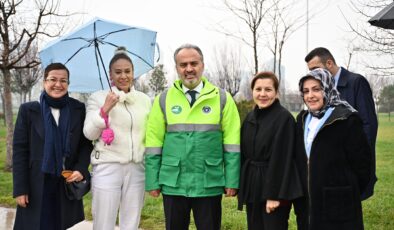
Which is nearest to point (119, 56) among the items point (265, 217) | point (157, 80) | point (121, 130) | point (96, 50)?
point (96, 50)

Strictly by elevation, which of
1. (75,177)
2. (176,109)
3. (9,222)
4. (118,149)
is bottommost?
(9,222)

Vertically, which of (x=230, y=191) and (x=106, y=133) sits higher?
(x=106, y=133)

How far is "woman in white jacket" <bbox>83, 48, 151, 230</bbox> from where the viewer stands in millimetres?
3627

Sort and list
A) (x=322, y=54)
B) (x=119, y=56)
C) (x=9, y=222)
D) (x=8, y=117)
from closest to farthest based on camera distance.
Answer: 1. (x=119, y=56)
2. (x=322, y=54)
3. (x=9, y=222)
4. (x=8, y=117)

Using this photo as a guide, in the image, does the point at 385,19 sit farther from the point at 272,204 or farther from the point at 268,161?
the point at 272,204

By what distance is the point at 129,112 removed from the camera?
12.2ft

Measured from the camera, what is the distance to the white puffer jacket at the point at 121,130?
363cm

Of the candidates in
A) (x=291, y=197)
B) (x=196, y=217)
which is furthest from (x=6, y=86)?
(x=291, y=197)

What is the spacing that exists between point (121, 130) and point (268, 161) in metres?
1.29

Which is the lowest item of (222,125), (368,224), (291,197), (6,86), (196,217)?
(368,224)

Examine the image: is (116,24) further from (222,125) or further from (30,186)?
(30,186)

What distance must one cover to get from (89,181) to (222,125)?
51.1 inches

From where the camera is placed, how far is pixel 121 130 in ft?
12.1

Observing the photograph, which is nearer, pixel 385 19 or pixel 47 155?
pixel 47 155
